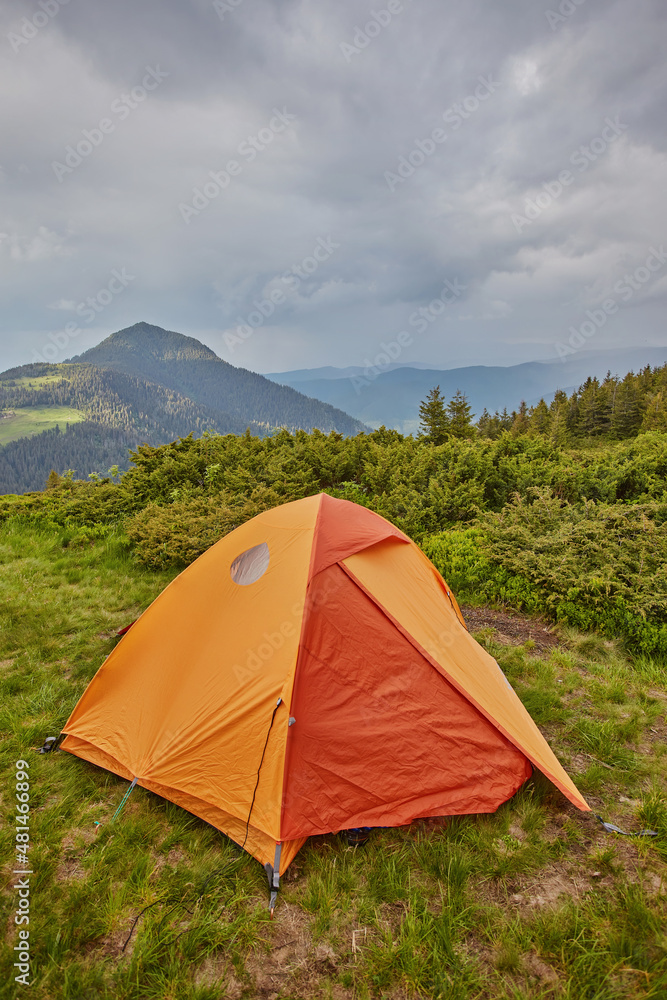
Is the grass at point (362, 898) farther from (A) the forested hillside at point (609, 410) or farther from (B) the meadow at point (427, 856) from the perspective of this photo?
(A) the forested hillside at point (609, 410)

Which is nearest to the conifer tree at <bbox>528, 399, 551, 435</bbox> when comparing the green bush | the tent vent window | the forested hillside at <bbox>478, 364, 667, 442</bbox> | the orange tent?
the forested hillside at <bbox>478, 364, 667, 442</bbox>

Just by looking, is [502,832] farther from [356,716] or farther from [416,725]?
[356,716]

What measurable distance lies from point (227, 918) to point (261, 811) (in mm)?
545

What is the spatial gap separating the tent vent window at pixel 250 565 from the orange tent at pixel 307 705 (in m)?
0.01

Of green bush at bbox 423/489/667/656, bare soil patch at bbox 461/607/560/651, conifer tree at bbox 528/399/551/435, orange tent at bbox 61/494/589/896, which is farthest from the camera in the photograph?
conifer tree at bbox 528/399/551/435

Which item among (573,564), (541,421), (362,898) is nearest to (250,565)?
(362,898)

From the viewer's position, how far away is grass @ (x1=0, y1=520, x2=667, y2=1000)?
7.51 ft

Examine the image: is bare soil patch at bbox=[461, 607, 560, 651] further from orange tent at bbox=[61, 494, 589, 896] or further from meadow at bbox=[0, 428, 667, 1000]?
orange tent at bbox=[61, 494, 589, 896]

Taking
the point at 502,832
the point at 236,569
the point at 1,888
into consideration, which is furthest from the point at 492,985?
the point at 236,569

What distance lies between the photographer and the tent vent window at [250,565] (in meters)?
3.94

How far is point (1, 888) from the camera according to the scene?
270 cm

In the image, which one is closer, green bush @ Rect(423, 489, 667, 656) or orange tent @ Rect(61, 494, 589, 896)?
orange tent @ Rect(61, 494, 589, 896)

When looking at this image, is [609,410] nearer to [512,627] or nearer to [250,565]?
[512,627]

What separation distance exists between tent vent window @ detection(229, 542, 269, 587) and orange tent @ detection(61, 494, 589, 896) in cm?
1
